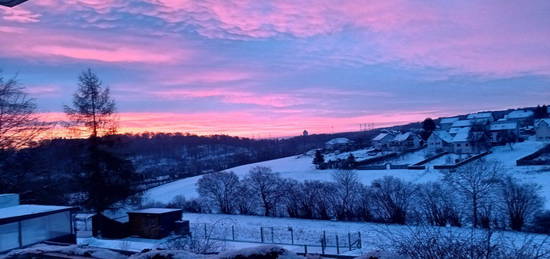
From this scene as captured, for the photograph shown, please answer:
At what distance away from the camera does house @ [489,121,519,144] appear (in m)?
45.3

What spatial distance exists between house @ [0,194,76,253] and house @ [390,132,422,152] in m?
46.5

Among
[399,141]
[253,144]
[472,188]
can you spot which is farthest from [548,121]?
[253,144]

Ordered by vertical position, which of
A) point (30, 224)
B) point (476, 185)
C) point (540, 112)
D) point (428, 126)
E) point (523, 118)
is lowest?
point (476, 185)

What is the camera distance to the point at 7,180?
1581 cm

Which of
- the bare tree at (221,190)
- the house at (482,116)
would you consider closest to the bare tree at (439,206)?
the bare tree at (221,190)

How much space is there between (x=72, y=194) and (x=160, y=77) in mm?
7412

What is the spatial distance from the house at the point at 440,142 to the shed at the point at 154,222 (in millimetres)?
35349

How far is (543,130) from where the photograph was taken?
45344 millimetres

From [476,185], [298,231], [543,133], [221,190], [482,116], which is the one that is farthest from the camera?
[482,116]

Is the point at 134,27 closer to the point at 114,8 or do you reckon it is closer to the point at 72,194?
the point at 114,8

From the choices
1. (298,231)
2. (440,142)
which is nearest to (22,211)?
(298,231)

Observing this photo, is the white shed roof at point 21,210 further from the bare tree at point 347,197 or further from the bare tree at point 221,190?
the bare tree at point 221,190

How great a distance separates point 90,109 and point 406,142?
42.7 metres

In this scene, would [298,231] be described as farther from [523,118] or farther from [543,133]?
[523,118]
